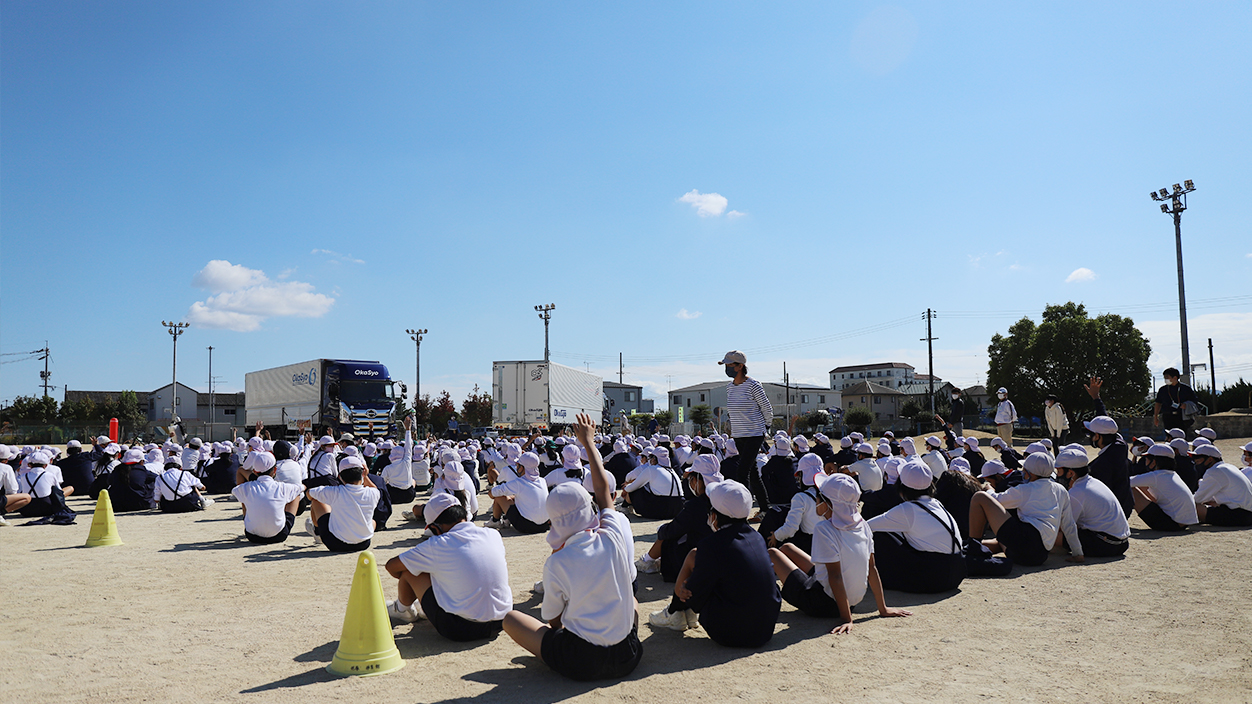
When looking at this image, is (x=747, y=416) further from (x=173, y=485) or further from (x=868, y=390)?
(x=868, y=390)

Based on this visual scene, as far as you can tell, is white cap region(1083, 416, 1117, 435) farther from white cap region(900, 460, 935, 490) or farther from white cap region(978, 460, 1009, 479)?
white cap region(900, 460, 935, 490)

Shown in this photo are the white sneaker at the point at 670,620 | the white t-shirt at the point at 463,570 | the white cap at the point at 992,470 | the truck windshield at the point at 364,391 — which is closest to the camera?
the white t-shirt at the point at 463,570

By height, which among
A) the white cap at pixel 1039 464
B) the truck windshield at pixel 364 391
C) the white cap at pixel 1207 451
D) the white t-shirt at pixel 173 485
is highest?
the truck windshield at pixel 364 391

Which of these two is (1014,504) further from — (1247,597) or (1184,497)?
(1184,497)

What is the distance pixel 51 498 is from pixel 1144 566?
15.9 m

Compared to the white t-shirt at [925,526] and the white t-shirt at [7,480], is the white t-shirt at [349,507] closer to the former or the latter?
the white t-shirt at [925,526]

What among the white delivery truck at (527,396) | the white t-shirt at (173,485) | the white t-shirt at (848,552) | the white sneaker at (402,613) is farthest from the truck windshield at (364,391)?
the white t-shirt at (848,552)

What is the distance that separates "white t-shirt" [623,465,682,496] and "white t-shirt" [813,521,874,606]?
614 cm

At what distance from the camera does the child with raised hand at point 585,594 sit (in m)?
4.16

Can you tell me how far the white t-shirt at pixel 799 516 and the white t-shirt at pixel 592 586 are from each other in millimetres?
2982

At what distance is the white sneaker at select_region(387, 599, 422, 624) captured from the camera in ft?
18.4

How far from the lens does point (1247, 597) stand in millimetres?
6008

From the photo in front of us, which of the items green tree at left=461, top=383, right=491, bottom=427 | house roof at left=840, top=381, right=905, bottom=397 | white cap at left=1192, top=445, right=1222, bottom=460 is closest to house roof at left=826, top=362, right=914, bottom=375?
house roof at left=840, top=381, right=905, bottom=397

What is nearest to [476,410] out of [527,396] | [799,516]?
[527,396]
